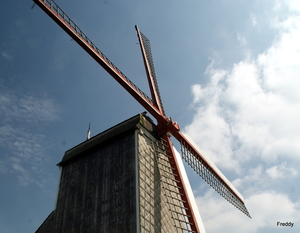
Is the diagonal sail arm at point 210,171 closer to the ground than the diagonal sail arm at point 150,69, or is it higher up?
closer to the ground

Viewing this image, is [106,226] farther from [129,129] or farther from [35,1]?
[35,1]

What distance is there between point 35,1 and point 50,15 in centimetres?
86

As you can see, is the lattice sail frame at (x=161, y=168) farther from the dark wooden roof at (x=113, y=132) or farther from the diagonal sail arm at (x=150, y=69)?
the diagonal sail arm at (x=150, y=69)

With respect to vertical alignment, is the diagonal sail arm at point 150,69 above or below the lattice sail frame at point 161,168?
above

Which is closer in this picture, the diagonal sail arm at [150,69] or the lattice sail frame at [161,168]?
the lattice sail frame at [161,168]

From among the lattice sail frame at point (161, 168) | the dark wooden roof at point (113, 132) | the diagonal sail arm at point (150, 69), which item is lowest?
the lattice sail frame at point (161, 168)

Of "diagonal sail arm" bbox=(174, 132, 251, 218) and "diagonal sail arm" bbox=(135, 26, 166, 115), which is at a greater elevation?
"diagonal sail arm" bbox=(135, 26, 166, 115)

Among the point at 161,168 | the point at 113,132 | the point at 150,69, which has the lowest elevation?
the point at 161,168

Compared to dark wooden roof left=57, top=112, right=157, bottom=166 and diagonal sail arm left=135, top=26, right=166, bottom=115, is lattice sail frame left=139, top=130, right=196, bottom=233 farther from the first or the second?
diagonal sail arm left=135, top=26, right=166, bottom=115

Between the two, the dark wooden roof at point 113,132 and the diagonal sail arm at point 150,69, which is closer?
the dark wooden roof at point 113,132

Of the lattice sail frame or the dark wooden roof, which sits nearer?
the lattice sail frame

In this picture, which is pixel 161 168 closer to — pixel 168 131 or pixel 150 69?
pixel 168 131

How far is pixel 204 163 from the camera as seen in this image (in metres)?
16.5

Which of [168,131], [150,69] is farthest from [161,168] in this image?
[150,69]
